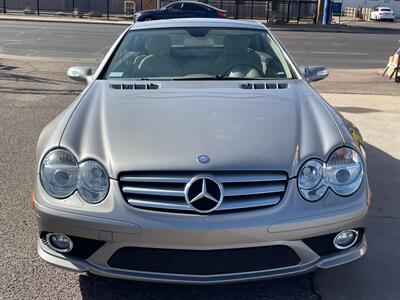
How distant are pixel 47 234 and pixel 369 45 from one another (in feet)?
69.5

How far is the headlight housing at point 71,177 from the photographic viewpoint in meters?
2.74

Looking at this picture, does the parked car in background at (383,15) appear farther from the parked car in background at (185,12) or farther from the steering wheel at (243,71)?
the steering wheel at (243,71)

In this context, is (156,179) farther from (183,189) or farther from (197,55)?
(197,55)

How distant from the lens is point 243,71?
4395 mm

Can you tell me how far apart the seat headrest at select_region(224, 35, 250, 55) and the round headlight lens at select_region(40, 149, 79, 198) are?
221cm

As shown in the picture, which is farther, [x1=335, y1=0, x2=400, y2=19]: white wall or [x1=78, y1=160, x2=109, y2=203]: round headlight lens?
[x1=335, y1=0, x2=400, y2=19]: white wall

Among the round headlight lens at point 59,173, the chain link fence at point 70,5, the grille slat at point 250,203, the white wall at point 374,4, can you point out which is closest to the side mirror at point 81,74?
the round headlight lens at point 59,173

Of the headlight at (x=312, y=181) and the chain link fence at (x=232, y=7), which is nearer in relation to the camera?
the headlight at (x=312, y=181)

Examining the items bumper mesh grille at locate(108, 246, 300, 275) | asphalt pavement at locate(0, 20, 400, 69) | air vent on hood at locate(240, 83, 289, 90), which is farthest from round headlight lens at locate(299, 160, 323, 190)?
asphalt pavement at locate(0, 20, 400, 69)

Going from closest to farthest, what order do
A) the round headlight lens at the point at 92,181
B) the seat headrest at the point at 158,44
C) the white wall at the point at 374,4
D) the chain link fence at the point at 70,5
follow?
the round headlight lens at the point at 92,181 → the seat headrest at the point at 158,44 → the chain link fence at the point at 70,5 → the white wall at the point at 374,4

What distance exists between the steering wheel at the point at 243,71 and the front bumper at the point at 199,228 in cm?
180

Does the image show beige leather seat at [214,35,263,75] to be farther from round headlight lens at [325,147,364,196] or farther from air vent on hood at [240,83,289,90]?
round headlight lens at [325,147,364,196]

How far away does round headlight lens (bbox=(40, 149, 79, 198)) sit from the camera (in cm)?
279

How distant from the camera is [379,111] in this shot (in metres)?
8.16
